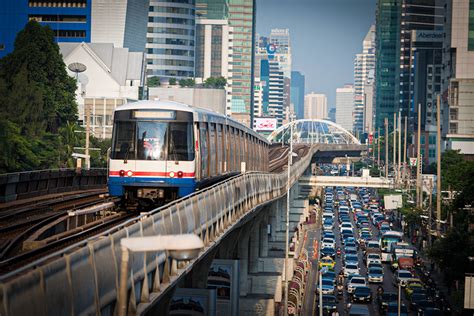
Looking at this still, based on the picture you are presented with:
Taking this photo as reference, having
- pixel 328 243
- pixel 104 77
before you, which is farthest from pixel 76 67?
pixel 328 243

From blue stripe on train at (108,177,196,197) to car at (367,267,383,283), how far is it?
41006 millimetres

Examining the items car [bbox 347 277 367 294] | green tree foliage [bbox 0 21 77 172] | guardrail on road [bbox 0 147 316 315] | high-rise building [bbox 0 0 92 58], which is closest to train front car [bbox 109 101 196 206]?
guardrail on road [bbox 0 147 316 315]

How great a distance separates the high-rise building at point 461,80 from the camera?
417ft

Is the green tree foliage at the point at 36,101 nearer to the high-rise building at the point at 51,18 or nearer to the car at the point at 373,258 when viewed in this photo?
the car at the point at 373,258

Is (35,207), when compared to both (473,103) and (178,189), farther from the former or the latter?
(473,103)

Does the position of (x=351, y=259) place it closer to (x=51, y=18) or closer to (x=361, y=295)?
(x=361, y=295)

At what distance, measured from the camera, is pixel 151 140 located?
3036 cm

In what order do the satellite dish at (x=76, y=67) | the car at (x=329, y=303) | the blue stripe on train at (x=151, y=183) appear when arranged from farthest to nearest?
the satellite dish at (x=76, y=67) → the car at (x=329, y=303) → the blue stripe on train at (x=151, y=183)

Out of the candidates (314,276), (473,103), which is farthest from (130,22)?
(314,276)

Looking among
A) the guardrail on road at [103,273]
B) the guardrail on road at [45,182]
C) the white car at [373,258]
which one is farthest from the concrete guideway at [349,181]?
the guardrail on road at [103,273]

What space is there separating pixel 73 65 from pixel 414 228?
57.0m

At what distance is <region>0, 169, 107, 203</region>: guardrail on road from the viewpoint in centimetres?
4178

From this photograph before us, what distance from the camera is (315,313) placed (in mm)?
57094

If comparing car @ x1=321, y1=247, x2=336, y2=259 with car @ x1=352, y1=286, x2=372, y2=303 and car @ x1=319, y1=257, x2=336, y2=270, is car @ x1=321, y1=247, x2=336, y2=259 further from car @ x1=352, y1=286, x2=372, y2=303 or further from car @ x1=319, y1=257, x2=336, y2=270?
car @ x1=352, y1=286, x2=372, y2=303
